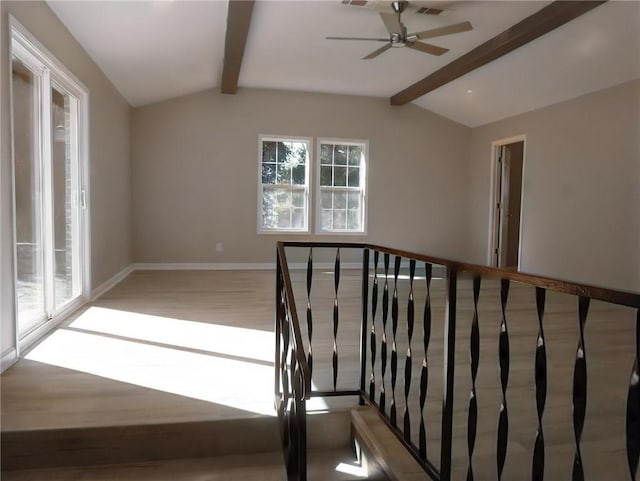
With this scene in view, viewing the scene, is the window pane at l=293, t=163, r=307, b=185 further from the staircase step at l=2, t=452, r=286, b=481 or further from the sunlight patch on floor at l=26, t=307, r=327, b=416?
the staircase step at l=2, t=452, r=286, b=481

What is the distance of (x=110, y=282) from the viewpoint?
5.49m

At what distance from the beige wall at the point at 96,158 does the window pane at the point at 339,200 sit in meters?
3.24

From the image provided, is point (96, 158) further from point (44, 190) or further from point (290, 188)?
point (290, 188)

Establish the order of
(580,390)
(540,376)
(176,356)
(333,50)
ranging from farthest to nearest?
(333,50), (176,356), (540,376), (580,390)

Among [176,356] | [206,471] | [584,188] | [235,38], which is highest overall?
[235,38]

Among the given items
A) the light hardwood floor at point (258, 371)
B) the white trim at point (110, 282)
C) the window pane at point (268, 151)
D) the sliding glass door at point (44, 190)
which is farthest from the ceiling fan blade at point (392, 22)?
the white trim at point (110, 282)

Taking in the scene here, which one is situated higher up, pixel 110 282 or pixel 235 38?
pixel 235 38

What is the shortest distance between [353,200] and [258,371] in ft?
17.1

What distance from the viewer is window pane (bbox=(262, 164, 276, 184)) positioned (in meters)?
7.32

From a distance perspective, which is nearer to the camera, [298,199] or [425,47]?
[425,47]

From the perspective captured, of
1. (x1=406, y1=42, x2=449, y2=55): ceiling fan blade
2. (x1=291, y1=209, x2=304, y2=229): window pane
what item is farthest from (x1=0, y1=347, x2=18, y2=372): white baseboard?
(x1=291, y1=209, x2=304, y2=229): window pane

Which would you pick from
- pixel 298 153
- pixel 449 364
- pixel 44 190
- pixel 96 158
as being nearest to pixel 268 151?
→ pixel 298 153

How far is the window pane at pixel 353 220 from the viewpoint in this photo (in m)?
7.66

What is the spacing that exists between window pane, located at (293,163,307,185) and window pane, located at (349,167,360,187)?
2.65 feet
